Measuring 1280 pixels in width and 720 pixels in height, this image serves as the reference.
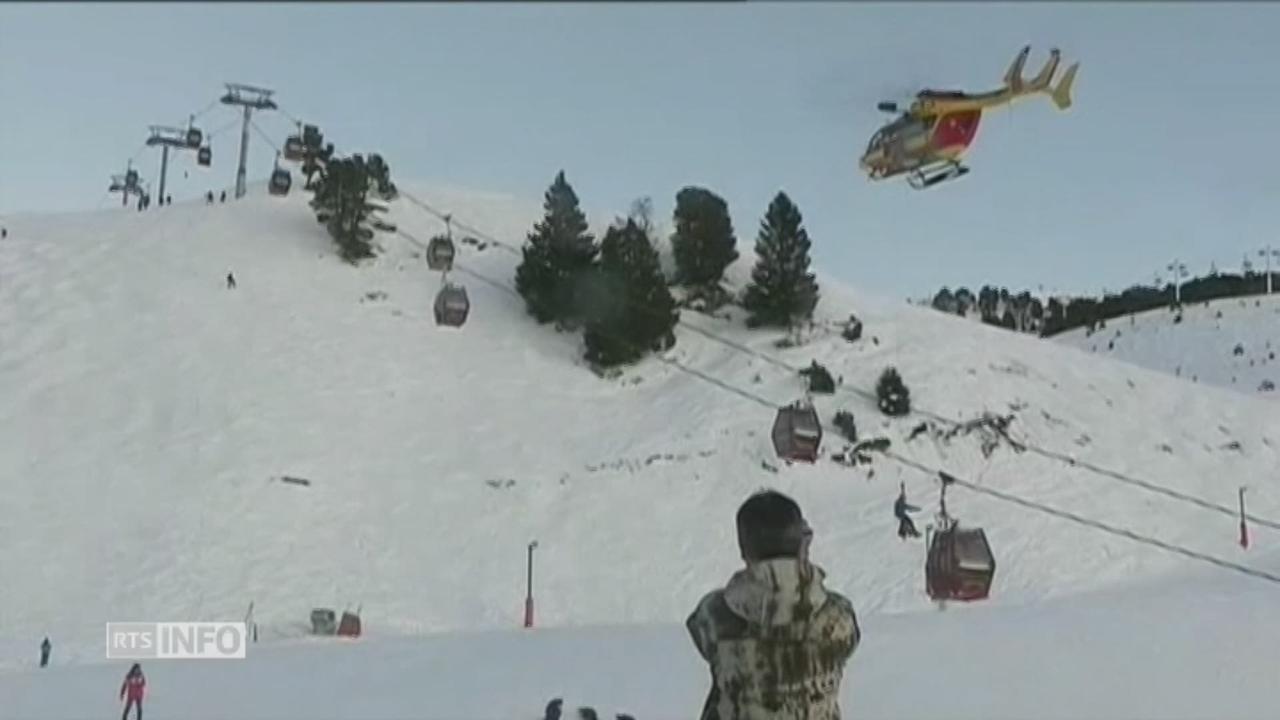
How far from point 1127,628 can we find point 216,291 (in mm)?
32018

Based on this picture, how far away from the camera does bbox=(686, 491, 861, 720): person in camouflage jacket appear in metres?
Answer: 2.79

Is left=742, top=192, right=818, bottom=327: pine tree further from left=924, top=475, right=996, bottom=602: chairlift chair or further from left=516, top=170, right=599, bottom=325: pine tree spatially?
left=924, top=475, right=996, bottom=602: chairlift chair

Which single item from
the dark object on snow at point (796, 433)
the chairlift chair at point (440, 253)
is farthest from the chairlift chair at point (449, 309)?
the dark object on snow at point (796, 433)

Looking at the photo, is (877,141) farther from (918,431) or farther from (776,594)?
(918,431)

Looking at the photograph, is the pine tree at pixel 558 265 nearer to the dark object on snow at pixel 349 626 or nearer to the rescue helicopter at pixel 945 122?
the dark object on snow at pixel 349 626

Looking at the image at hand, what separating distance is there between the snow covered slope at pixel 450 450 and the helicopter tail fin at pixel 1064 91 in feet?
45.6

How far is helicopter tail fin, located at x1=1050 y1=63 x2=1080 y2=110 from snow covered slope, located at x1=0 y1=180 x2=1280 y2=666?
13.9 m

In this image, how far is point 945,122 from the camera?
12.7 metres

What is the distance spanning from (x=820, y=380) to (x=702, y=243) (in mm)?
8748

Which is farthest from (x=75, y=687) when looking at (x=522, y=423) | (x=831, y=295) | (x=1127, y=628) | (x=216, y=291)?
(x=831, y=295)

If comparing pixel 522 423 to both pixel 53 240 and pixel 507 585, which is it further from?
pixel 53 240

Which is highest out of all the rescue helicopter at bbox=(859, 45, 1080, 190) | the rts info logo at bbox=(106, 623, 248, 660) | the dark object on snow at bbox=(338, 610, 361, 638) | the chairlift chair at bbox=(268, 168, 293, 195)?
the chairlift chair at bbox=(268, 168, 293, 195)

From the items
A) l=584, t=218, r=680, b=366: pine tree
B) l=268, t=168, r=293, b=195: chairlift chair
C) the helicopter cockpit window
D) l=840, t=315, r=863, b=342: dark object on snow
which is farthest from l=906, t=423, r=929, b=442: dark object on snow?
the helicopter cockpit window

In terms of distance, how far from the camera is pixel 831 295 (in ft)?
159
